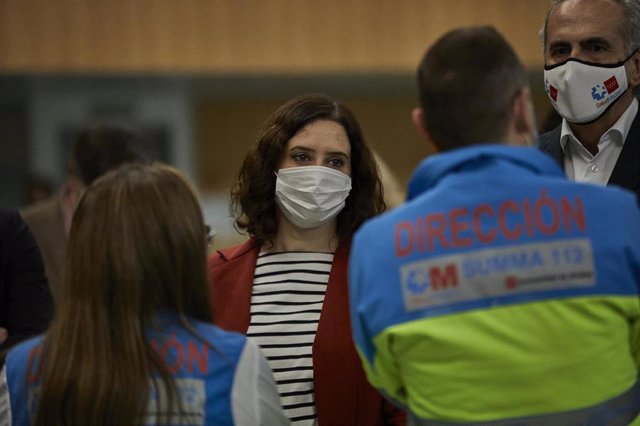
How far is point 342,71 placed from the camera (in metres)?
9.34

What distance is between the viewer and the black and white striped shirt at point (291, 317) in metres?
2.50

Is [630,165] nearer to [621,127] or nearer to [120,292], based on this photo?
[621,127]

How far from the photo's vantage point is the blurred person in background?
152 inches

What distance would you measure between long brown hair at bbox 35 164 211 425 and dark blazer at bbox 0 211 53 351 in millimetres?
882

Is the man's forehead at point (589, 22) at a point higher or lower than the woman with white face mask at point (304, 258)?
higher

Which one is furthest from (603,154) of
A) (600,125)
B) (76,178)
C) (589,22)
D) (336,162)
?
(76,178)

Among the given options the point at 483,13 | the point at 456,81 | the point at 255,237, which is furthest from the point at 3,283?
the point at 483,13

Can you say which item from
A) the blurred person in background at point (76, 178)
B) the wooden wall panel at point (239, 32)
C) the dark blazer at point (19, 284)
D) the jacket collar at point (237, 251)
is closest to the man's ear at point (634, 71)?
the jacket collar at point (237, 251)

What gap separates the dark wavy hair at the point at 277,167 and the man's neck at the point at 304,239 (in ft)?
0.09

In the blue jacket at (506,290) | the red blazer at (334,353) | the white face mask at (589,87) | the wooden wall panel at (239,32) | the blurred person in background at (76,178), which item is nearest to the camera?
the blue jacket at (506,290)

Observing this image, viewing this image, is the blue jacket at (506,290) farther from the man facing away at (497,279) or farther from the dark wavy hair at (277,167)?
the dark wavy hair at (277,167)

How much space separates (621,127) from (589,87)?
0.16m

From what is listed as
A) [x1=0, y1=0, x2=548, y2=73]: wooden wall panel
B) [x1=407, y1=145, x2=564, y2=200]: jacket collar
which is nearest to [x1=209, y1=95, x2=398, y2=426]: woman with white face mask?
[x1=407, y1=145, x2=564, y2=200]: jacket collar

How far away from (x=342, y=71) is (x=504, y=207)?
25.2 ft
